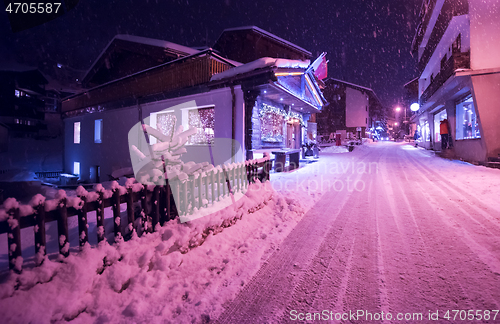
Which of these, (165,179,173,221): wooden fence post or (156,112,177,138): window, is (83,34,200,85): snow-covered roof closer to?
(156,112,177,138): window

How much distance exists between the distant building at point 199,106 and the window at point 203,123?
0.05 metres

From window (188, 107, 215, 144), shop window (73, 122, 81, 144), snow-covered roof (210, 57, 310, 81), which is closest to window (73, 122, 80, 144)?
shop window (73, 122, 81, 144)

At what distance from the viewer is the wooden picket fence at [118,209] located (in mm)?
2078

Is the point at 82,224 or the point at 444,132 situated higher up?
the point at 444,132

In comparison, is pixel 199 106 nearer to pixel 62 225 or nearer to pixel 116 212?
pixel 116 212

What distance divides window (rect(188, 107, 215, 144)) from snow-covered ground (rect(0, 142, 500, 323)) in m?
7.53

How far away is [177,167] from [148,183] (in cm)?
77

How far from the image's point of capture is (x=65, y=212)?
7.82 ft

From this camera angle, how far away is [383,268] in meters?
2.84

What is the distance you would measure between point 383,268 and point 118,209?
362 cm

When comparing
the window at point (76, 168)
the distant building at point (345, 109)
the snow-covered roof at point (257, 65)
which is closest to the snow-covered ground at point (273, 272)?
the snow-covered roof at point (257, 65)

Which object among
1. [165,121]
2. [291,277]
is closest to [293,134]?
[165,121]

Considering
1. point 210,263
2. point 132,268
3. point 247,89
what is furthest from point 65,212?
point 247,89

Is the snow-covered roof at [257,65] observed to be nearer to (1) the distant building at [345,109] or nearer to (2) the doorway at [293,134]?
(2) the doorway at [293,134]
